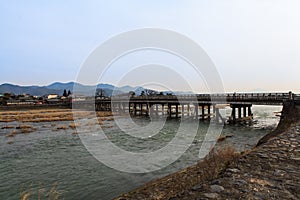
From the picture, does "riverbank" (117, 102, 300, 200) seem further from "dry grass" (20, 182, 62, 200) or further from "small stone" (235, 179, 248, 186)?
"dry grass" (20, 182, 62, 200)

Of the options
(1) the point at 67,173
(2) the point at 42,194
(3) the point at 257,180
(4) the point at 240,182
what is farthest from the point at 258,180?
(1) the point at 67,173

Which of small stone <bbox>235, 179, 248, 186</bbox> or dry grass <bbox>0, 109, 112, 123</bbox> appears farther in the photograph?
dry grass <bbox>0, 109, 112, 123</bbox>

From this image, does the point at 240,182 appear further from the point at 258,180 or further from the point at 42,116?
the point at 42,116

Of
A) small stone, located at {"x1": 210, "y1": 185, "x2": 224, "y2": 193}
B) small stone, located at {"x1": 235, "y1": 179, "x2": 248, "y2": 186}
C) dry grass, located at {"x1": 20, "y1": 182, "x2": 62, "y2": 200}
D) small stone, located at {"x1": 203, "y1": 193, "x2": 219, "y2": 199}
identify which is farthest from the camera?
dry grass, located at {"x1": 20, "y1": 182, "x2": 62, "y2": 200}

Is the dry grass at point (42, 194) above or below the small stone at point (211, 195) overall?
below

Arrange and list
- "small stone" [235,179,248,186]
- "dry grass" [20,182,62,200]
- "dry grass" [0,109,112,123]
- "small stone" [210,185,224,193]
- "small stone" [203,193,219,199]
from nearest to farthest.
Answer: "small stone" [203,193,219,199] → "small stone" [210,185,224,193] → "small stone" [235,179,248,186] → "dry grass" [20,182,62,200] → "dry grass" [0,109,112,123]

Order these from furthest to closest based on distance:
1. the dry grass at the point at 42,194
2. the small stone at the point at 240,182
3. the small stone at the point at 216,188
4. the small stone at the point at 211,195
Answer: the dry grass at the point at 42,194
the small stone at the point at 240,182
the small stone at the point at 216,188
the small stone at the point at 211,195

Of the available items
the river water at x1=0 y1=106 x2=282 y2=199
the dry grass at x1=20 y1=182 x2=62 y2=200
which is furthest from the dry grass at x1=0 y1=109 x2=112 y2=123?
the dry grass at x1=20 y1=182 x2=62 y2=200

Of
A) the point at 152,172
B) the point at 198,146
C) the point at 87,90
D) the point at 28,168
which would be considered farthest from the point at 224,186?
the point at 87,90

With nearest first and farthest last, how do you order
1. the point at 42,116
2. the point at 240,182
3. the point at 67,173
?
the point at 240,182 → the point at 67,173 → the point at 42,116

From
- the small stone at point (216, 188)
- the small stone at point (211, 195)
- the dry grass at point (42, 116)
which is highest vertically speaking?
the small stone at point (216, 188)

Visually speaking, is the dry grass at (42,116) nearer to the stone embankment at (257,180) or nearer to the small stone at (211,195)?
the stone embankment at (257,180)

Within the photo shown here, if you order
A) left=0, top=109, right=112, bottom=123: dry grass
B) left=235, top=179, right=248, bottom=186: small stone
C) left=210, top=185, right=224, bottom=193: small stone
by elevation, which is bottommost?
left=0, top=109, right=112, bottom=123: dry grass

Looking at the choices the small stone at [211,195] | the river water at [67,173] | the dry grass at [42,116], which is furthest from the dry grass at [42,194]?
the dry grass at [42,116]
